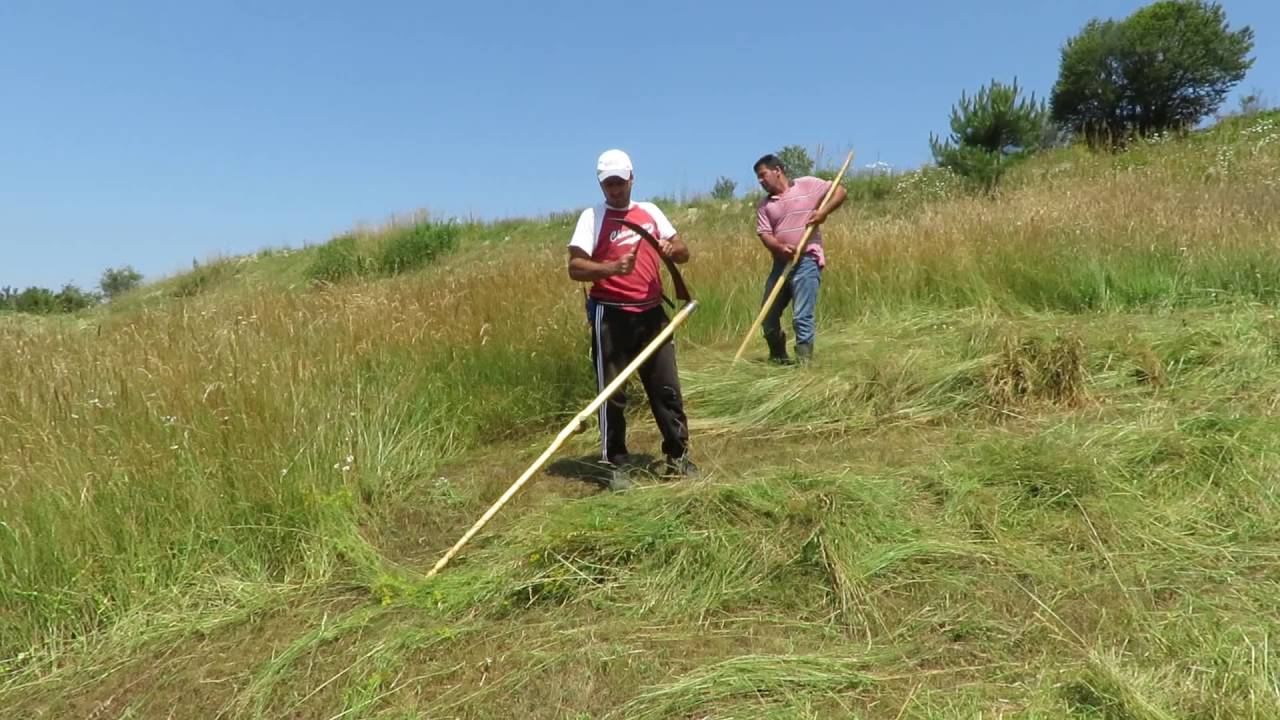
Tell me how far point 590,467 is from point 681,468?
0.63 metres

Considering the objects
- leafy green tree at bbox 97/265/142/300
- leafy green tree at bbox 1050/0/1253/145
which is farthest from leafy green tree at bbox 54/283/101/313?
leafy green tree at bbox 1050/0/1253/145

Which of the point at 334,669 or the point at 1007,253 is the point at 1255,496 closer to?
the point at 334,669

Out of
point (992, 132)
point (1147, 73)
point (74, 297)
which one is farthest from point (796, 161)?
point (74, 297)

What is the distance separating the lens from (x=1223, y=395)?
3.59 meters

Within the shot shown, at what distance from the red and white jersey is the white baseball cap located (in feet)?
0.54

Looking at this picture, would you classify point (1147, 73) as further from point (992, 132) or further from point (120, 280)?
point (120, 280)

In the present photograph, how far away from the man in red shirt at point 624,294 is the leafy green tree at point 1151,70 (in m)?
15.9

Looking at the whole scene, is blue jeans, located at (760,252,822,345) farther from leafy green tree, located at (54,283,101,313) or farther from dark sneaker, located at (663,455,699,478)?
leafy green tree, located at (54,283,101,313)

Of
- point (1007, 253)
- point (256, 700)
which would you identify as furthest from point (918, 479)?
point (1007, 253)

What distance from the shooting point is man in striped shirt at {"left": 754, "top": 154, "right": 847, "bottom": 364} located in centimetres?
491

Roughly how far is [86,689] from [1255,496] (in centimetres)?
382

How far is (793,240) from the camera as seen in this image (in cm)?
497

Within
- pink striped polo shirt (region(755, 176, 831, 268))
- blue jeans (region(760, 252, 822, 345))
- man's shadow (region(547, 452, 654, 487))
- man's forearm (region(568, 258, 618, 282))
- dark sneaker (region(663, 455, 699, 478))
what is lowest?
man's shadow (region(547, 452, 654, 487))

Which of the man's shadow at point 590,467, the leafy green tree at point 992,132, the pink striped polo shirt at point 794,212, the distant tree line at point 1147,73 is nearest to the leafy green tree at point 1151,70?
the distant tree line at point 1147,73
